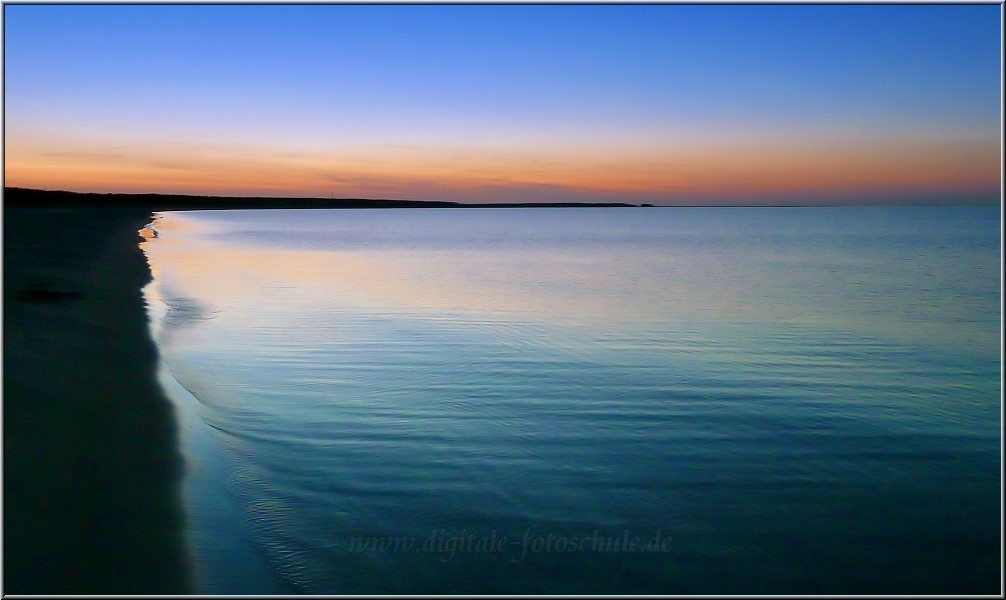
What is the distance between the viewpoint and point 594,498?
20.6ft

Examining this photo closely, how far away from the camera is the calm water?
5188 mm

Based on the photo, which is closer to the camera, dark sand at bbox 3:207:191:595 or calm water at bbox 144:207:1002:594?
dark sand at bbox 3:207:191:595

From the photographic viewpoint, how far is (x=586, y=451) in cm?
741

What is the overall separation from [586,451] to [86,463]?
4.64 metres

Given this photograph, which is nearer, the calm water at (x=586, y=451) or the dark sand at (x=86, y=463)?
the dark sand at (x=86, y=463)

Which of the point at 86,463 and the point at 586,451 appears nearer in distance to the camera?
the point at 86,463

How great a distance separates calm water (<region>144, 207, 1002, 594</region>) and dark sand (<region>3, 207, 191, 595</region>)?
287 mm

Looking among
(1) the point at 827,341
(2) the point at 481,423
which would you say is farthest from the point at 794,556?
(1) the point at 827,341

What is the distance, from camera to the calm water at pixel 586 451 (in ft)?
17.0

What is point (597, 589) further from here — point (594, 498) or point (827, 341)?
point (827, 341)

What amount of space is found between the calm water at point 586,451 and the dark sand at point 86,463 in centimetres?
29

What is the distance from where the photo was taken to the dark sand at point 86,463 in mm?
4652

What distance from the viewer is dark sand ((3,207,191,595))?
465cm

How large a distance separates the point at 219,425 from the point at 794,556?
241 inches
